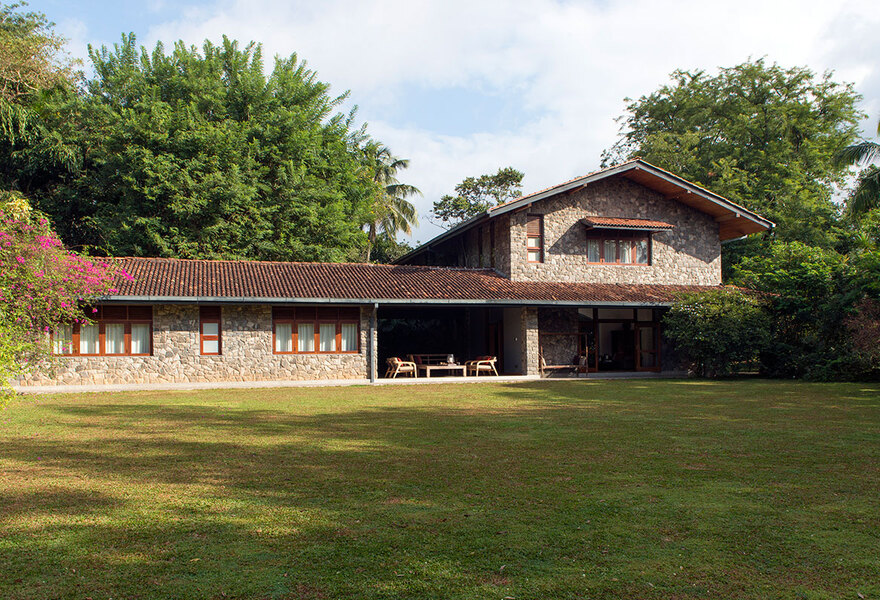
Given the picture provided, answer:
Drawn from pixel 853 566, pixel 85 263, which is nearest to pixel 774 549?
pixel 853 566

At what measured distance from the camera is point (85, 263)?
15.9 m

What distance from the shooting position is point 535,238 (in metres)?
23.2

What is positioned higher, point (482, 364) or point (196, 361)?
point (196, 361)

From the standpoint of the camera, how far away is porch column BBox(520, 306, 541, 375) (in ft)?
71.6

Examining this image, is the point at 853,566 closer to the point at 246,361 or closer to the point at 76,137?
the point at 246,361

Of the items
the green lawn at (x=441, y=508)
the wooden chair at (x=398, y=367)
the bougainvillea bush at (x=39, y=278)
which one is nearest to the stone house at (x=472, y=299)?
the bougainvillea bush at (x=39, y=278)

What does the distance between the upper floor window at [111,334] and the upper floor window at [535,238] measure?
12.0m

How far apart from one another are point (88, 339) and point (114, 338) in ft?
2.08

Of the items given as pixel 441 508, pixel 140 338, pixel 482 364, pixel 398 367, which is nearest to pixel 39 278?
pixel 140 338

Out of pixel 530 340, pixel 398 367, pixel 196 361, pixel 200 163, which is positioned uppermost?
pixel 200 163

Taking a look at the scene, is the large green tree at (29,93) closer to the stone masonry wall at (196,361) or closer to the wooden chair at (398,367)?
the stone masonry wall at (196,361)

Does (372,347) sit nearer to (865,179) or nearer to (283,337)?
(283,337)

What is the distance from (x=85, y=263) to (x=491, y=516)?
552 inches

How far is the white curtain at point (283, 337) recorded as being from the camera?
19.9 metres
